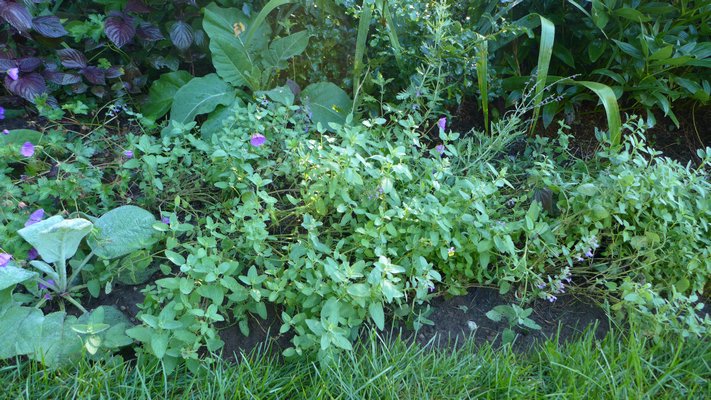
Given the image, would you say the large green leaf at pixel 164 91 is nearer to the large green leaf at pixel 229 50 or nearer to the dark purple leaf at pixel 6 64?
the large green leaf at pixel 229 50

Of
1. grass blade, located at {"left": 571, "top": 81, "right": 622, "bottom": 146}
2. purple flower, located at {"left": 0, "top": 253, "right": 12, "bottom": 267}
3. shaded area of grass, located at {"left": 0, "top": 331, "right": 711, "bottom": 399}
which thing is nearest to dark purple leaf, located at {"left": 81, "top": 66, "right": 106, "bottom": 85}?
purple flower, located at {"left": 0, "top": 253, "right": 12, "bottom": 267}

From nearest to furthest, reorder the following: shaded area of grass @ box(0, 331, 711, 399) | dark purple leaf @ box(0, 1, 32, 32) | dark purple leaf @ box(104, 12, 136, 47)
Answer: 1. shaded area of grass @ box(0, 331, 711, 399)
2. dark purple leaf @ box(0, 1, 32, 32)
3. dark purple leaf @ box(104, 12, 136, 47)

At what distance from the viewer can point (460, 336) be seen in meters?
2.17

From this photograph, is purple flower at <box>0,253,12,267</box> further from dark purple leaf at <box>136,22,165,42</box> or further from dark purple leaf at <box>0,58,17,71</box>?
dark purple leaf at <box>136,22,165,42</box>

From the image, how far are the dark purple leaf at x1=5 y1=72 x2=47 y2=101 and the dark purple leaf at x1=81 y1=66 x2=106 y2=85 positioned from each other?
196 millimetres

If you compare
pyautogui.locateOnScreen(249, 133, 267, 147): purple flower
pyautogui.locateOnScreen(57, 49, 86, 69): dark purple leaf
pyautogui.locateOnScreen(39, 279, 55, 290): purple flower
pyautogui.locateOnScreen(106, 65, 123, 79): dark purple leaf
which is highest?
pyautogui.locateOnScreen(57, 49, 86, 69): dark purple leaf

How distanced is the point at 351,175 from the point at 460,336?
0.68 metres

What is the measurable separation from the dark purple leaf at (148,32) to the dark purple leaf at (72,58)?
0.97 feet

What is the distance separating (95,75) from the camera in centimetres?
300

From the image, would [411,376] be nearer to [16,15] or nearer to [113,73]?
[113,73]

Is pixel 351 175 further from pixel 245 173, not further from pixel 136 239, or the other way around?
pixel 136 239

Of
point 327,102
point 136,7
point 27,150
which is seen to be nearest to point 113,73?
point 136,7

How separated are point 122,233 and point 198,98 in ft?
3.40

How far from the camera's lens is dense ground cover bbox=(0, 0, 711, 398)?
1.91m
